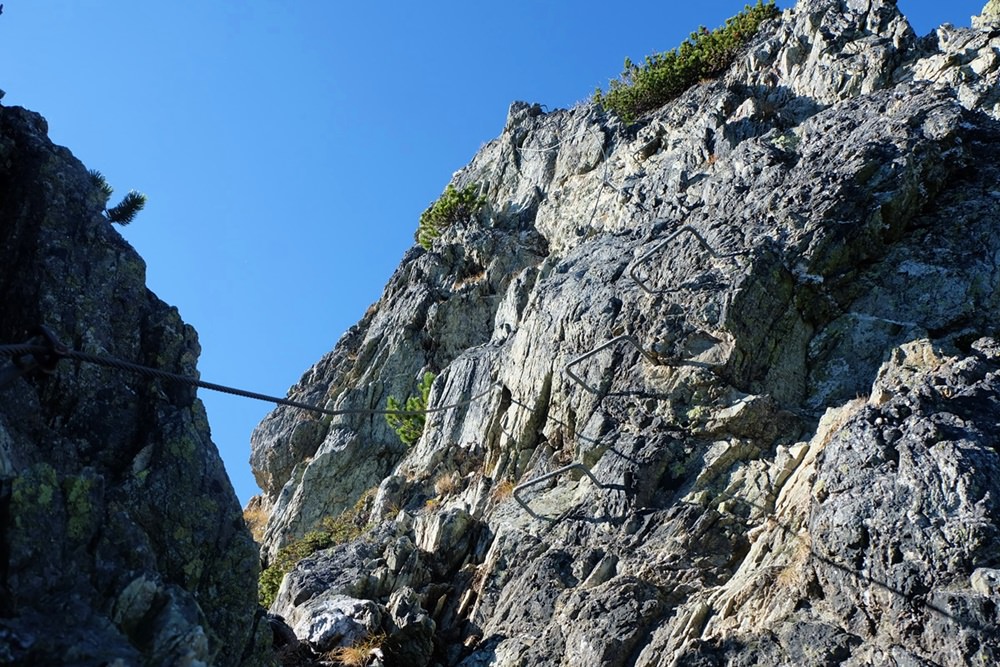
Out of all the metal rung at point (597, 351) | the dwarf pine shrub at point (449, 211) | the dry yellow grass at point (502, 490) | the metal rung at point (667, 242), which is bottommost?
the dry yellow grass at point (502, 490)

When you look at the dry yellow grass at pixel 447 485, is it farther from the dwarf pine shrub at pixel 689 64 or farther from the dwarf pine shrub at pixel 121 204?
the dwarf pine shrub at pixel 689 64

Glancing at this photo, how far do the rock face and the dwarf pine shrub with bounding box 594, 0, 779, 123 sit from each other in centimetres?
549

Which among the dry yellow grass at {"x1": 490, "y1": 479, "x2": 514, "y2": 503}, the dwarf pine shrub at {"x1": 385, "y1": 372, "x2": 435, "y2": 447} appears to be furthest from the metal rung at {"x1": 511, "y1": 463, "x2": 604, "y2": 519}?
the dwarf pine shrub at {"x1": 385, "y1": 372, "x2": 435, "y2": 447}

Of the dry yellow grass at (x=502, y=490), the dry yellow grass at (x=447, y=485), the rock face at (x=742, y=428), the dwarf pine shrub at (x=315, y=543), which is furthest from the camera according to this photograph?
the dwarf pine shrub at (x=315, y=543)

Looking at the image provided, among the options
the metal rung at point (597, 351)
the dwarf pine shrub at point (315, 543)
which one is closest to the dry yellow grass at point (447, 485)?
the dwarf pine shrub at point (315, 543)

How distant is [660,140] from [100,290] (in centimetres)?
1866

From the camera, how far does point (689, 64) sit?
31.4 meters

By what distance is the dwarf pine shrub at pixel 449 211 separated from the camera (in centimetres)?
3291

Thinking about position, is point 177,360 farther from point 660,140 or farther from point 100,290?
point 660,140

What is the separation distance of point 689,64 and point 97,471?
2488 centimetres

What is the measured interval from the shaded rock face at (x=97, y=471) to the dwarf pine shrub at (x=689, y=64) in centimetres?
2133

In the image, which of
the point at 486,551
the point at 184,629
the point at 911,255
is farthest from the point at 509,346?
the point at 184,629

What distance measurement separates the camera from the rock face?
11453 mm

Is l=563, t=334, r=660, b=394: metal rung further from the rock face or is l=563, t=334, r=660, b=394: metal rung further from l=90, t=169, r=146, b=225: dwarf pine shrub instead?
l=90, t=169, r=146, b=225: dwarf pine shrub
